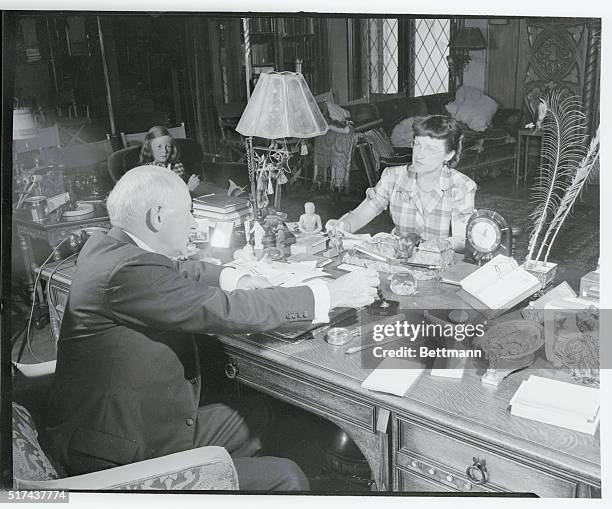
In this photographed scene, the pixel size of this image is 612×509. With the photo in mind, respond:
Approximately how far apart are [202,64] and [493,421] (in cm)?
136

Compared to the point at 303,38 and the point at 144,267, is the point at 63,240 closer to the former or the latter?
the point at 144,267

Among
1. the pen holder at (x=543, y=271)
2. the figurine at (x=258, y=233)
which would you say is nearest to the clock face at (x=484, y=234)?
the pen holder at (x=543, y=271)

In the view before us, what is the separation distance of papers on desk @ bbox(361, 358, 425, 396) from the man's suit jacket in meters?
0.28

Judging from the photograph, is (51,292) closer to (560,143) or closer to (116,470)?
(116,470)

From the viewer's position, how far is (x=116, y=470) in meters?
1.99

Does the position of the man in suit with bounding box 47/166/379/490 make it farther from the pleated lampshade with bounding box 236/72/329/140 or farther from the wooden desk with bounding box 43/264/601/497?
the pleated lampshade with bounding box 236/72/329/140

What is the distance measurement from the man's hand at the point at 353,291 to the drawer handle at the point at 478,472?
586 millimetres

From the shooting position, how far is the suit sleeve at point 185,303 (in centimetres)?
189

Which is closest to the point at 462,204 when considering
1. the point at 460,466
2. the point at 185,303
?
the point at 460,466

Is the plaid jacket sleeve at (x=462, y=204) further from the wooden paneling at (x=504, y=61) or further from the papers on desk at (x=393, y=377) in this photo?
the papers on desk at (x=393, y=377)

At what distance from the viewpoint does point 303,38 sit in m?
1.97

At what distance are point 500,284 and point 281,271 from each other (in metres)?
0.72

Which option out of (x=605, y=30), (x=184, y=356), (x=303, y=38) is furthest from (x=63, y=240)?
(x=605, y=30)

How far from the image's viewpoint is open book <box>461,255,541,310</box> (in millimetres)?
1964
